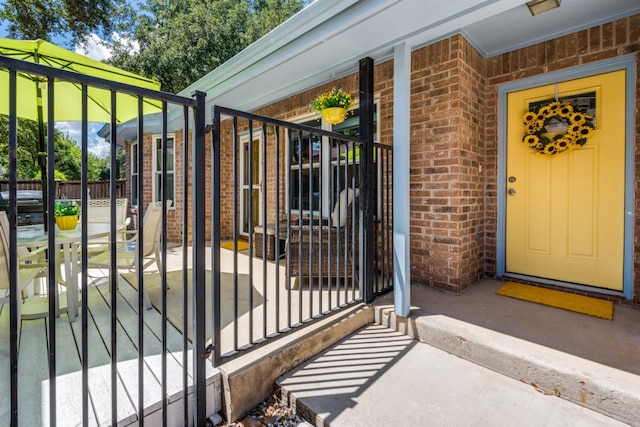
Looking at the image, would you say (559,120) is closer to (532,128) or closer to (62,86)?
(532,128)

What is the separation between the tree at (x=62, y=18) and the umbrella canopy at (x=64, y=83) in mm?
7980

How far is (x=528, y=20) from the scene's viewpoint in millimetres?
2756

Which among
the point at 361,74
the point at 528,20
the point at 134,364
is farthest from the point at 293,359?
the point at 528,20

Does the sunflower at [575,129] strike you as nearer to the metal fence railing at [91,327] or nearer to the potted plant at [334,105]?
the potted plant at [334,105]

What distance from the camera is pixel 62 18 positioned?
8.85 meters

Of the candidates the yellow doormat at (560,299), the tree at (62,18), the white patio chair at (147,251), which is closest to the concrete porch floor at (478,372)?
the yellow doormat at (560,299)

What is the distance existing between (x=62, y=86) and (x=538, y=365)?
4172 millimetres

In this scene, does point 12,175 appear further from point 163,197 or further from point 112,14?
point 112,14

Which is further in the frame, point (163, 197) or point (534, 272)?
point (534, 272)

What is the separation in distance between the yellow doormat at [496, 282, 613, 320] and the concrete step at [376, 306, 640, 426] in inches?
36.6

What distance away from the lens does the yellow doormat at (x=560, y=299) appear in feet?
8.37

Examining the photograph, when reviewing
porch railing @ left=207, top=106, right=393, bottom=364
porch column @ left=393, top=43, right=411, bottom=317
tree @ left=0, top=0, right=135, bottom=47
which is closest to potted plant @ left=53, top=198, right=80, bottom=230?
porch railing @ left=207, top=106, right=393, bottom=364

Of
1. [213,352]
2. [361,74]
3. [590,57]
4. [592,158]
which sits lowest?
[213,352]

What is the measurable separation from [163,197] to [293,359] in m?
1.25
